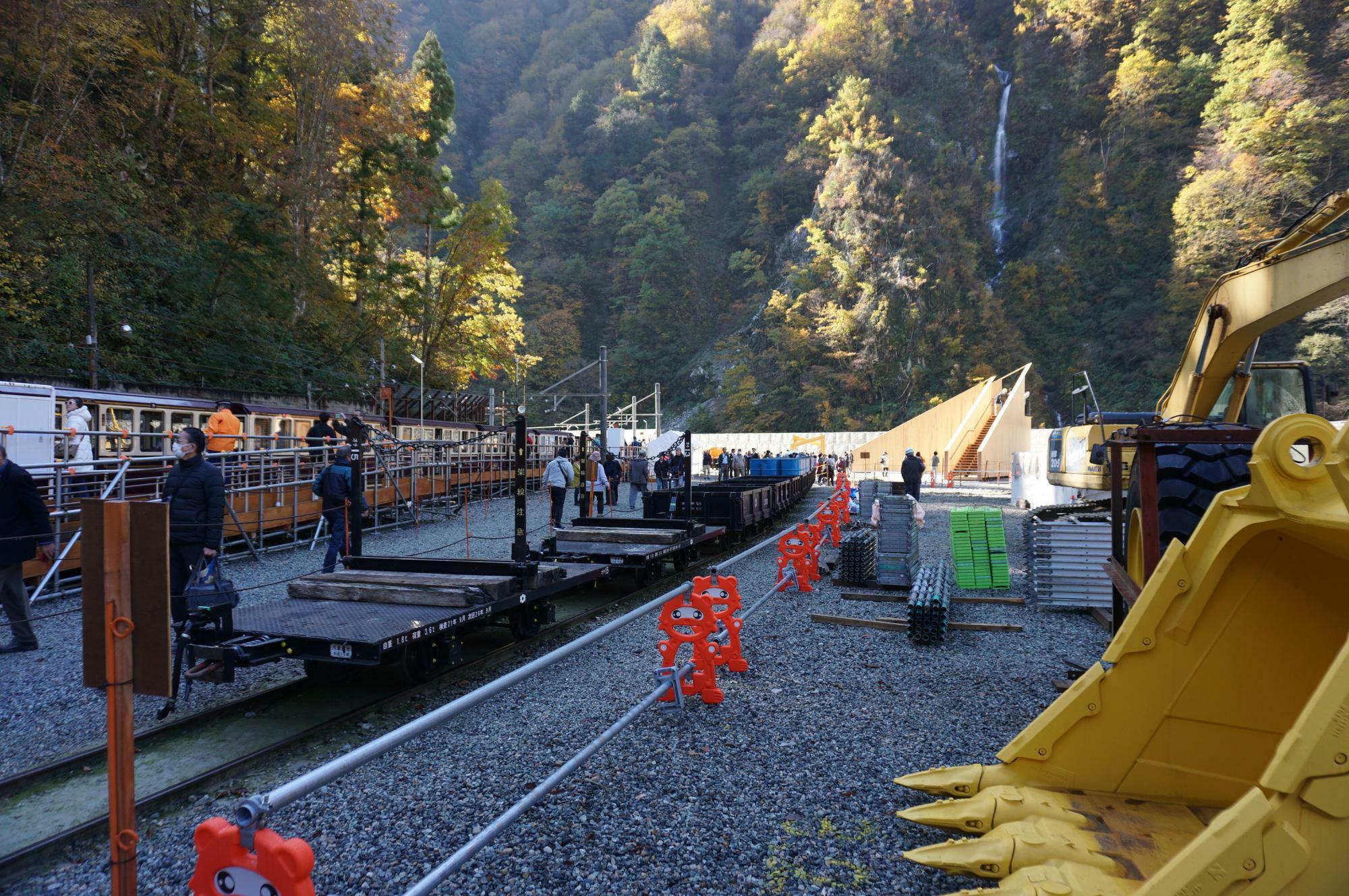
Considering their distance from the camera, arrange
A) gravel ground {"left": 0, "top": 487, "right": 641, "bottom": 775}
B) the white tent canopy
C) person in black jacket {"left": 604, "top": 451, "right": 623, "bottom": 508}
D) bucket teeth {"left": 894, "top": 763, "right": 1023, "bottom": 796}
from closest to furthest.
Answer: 1. bucket teeth {"left": 894, "top": 763, "right": 1023, "bottom": 796}
2. gravel ground {"left": 0, "top": 487, "right": 641, "bottom": 775}
3. the white tent canopy
4. person in black jacket {"left": 604, "top": 451, "right": 623, "bottom": 508}

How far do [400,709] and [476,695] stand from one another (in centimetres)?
326

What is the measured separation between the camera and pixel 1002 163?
217 feet

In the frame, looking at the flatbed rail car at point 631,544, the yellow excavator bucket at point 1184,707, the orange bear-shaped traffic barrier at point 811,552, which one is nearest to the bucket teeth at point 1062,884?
the yellow excavator bucket at point 1184,707

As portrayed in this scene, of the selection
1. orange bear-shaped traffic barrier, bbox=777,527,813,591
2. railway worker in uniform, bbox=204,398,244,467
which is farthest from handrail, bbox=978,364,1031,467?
railway worker in uniform, bbox=204,398,244,467

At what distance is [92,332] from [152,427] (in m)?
3.84

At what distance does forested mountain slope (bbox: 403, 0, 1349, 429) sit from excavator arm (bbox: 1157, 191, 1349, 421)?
37.4 meters

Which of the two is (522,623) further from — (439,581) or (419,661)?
(419,661)

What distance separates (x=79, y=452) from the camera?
12039 millimetres

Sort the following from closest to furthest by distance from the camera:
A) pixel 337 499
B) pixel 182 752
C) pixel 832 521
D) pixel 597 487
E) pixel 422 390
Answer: pixel 182 752
pixel 337 499
pixel 832 521
pixel 597 487
pixel 422 390

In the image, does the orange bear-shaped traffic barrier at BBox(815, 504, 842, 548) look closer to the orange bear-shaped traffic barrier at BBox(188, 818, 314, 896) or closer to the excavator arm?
the excavator arm

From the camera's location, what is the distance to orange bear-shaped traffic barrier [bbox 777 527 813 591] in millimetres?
9578

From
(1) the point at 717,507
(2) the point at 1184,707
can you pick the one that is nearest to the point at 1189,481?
(2) the point at 1184,707

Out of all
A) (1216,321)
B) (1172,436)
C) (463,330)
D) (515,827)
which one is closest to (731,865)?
(515,827)

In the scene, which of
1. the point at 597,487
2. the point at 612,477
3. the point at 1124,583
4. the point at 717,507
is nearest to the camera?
the point at 1124,583
